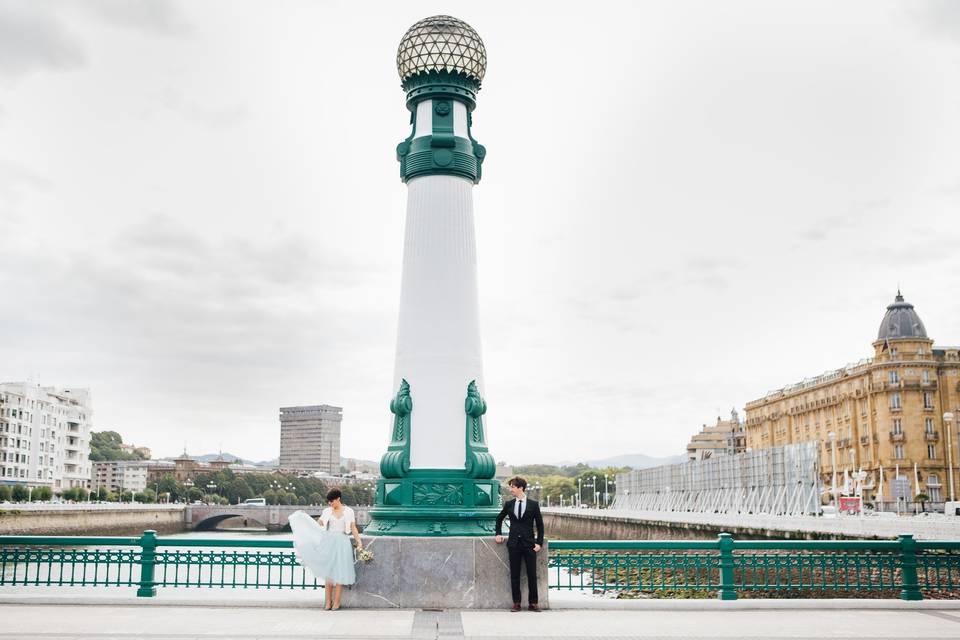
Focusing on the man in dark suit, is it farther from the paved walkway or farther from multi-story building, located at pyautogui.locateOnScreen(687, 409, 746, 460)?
multi-story building, located at pyautogui.locateOnScreen(687, 409, 746, 460)

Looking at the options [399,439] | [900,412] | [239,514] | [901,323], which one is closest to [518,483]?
[399,439]

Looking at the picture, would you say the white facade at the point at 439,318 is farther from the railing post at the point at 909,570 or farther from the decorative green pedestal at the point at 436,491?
the railing post at the point at 909,570

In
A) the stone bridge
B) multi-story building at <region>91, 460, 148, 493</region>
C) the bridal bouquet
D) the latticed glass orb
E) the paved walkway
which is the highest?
the latticed glass orb

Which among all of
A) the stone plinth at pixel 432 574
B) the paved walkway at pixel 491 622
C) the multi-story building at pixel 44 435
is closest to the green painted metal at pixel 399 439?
the stone plinth at pixel 432 574

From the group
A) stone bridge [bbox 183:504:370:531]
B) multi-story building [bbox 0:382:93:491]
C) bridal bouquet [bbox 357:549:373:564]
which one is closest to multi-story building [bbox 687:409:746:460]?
stone bridge [bbox 183:504:370:531]

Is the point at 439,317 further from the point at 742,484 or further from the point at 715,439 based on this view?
the point at 715,439

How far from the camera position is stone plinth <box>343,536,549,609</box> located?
12.7m

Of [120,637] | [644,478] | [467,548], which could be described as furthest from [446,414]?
[644,478]

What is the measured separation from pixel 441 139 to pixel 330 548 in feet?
22.9

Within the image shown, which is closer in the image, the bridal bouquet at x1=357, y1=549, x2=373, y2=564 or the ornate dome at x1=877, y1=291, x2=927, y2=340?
the bridal bouquet at x1=357, y1=549, x2=373, y2=564

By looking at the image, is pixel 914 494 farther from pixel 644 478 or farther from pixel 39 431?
pixel 39 431

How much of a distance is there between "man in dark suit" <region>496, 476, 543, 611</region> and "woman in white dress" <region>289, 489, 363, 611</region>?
2.20 meters

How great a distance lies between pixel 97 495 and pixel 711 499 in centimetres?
9499

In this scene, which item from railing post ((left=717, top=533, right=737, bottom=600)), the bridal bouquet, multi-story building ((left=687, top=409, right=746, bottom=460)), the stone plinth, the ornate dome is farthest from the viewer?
multi-story building ((left=687, top=409, right=746, bottom=460))
